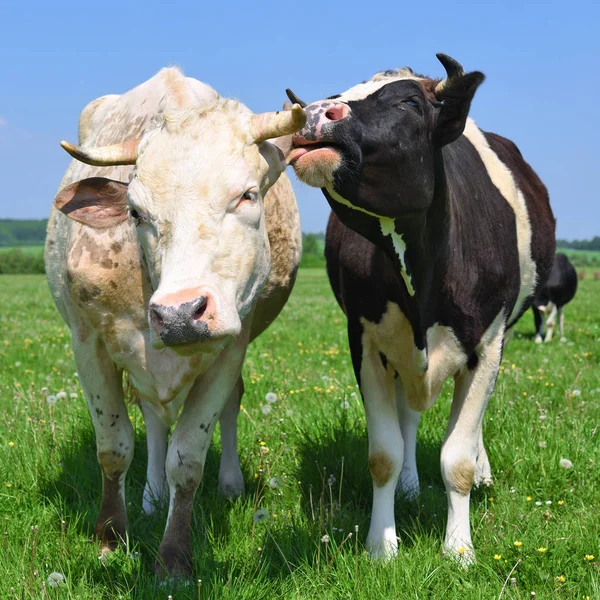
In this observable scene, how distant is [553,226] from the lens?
6.30 m

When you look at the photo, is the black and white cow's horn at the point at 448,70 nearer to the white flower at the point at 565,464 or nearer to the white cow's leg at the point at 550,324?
the white flower at the point at 565,464

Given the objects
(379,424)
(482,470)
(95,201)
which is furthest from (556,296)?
(95,201)

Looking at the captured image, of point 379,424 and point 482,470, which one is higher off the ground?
point 379,424

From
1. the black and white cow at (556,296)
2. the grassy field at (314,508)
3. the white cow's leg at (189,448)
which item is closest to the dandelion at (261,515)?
the grassy field at (314,508)

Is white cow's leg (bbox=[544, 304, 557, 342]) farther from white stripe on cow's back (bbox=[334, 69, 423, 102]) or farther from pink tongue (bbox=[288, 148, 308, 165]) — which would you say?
pink tongue (bbox=[288, 148, 308, 165])

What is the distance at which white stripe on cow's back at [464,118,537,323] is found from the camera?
497 centimetres

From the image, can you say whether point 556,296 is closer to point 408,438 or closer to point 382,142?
point 408,438

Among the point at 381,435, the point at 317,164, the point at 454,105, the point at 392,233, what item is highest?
the point at 454,105

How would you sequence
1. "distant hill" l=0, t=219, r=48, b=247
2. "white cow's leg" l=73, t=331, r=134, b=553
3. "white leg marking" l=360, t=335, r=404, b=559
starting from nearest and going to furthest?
1. "white cow's leg" l=73, t=331, r=134, b=553
2. "white leg marking" l=360, t=335, r=404, b=559
3. "distant hill" l=0, t=219, r=48, b=247

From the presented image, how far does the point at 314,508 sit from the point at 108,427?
49.8 inches

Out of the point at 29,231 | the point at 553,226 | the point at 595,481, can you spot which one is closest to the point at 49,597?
the point at 595,481

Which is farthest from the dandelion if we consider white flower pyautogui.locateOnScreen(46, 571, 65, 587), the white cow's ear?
the white cow's ear

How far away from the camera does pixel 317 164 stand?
3.40 m

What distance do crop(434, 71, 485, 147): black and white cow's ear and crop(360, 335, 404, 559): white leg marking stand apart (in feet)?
4.02
